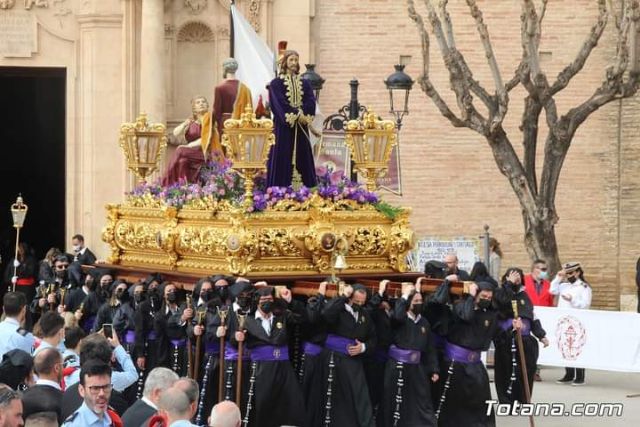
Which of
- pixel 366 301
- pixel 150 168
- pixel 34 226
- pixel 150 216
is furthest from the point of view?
pixel 34 226

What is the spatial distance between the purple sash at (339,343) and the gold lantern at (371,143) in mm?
1871

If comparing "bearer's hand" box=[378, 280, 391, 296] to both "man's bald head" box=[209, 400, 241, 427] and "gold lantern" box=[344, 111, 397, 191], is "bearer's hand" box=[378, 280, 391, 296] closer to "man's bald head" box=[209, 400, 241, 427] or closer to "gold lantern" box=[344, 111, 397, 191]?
"gold lantern" box=[344, 111, 397, 191]

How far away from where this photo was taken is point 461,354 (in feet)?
54.2

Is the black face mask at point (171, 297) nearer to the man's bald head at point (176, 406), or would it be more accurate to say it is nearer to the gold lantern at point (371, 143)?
the gold lantern at point (371, 143)

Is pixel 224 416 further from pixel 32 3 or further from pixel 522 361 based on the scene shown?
pixel 32 3

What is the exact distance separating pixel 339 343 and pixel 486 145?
13203mm

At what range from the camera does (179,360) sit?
1686cm

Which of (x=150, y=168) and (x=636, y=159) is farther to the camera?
(x=636, y=159)

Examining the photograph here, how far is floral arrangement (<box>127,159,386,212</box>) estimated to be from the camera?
1631 cm

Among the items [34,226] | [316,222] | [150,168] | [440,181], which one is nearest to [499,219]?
[440,181]

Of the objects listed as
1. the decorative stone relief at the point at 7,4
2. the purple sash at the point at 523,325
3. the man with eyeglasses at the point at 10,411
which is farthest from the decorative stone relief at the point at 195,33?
the man with eyeglasses at the point at 10,411

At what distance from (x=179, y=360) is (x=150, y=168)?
2836 mm

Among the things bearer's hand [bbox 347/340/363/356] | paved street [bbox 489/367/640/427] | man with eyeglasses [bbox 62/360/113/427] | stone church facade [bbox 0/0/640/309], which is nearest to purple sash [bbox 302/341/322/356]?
bearer's hand [bbox 347/340/363/356]

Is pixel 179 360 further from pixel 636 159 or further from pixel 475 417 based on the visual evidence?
pixel 636 159
